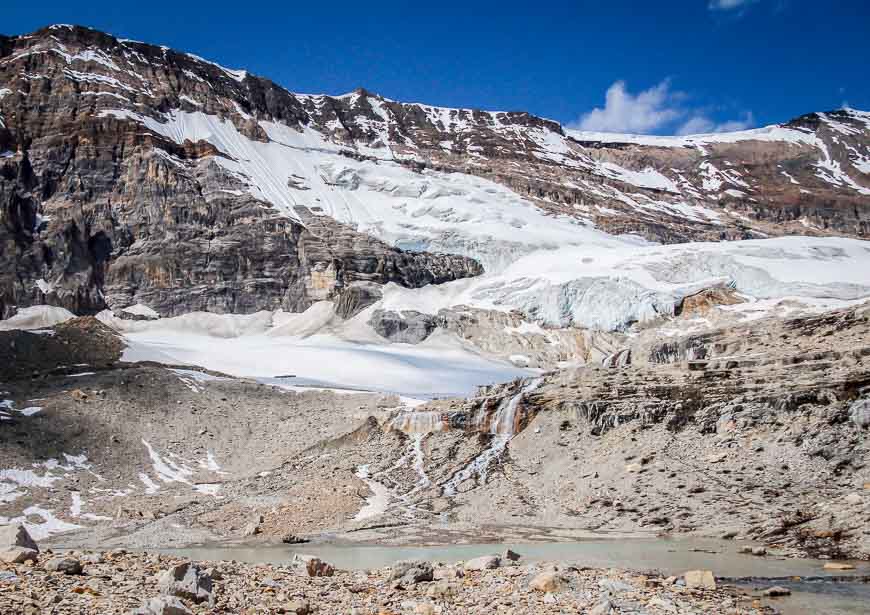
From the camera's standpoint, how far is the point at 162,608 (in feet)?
36.6

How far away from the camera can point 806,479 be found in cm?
3095

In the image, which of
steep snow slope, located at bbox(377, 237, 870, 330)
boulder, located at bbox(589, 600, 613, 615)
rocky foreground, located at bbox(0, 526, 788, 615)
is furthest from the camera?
steep snow slope, located at bbox(377, 237, 870, 330)

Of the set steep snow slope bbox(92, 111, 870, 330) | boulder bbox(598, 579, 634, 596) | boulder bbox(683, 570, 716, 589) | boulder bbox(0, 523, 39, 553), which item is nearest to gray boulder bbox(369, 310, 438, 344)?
steep snow slope bbox(92, 111, 870, 330)

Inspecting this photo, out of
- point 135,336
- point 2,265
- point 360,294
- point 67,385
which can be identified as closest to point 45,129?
point 2,265

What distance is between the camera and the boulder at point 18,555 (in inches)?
565

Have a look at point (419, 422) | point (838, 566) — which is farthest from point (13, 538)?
point (419, 422)

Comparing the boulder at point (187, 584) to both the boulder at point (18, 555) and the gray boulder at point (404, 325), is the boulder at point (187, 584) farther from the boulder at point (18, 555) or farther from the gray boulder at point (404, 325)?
the gray boulder at point (404, 325)

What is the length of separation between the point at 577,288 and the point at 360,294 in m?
42.5

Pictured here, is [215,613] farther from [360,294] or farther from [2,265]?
[2,265]

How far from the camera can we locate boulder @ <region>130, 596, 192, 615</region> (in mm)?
11031

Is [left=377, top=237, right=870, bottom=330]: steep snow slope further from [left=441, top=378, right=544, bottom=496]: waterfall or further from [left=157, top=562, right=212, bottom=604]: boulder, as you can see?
[left=157, top=562, right=212, bottom=604]: boulder

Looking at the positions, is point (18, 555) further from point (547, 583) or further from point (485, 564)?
point (485, 564)

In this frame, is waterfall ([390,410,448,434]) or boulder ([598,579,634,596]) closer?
boulder ([598,579,634,596])

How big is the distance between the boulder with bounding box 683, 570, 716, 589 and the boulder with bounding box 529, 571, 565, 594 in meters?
2.85
